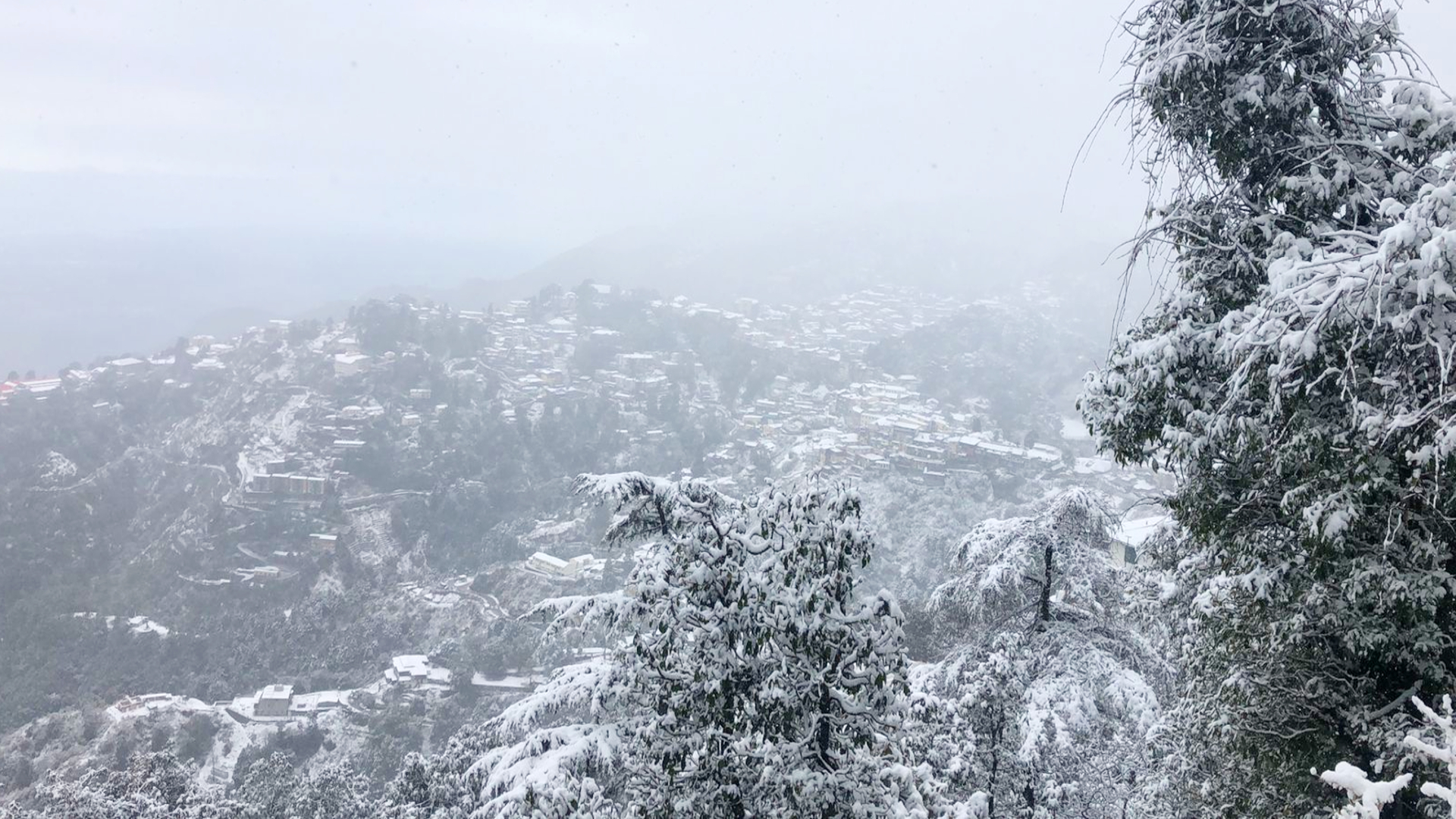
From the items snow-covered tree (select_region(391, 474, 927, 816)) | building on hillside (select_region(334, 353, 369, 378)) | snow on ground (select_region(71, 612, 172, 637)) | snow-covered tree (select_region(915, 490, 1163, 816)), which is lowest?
snow on ground (select_region(71, 612, 172, 637))

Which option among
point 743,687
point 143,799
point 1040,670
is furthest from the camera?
point 143,799

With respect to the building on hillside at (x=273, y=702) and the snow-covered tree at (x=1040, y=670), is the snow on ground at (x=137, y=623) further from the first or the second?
the snow-covered tree at (x=1040, y=670)

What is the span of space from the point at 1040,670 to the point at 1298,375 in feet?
17.0

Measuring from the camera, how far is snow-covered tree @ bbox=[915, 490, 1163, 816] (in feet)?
24.6

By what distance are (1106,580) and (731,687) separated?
5.88 m

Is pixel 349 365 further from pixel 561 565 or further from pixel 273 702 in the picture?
pixel 273 702

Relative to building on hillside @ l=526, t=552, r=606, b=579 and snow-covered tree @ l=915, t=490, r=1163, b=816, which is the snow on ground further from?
snow-covered tree @ l=915, t=490, r=1163, b=816

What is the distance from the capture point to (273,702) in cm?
3716

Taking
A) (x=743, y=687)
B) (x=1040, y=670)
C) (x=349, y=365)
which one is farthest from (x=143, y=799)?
(x=349, y=365)

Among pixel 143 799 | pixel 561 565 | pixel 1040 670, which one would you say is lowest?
pixel 561 565

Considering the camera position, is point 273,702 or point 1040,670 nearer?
point 1040,670

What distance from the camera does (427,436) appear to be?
70000 millimetres

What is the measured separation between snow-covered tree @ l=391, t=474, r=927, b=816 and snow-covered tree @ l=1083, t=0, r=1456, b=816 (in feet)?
6.26

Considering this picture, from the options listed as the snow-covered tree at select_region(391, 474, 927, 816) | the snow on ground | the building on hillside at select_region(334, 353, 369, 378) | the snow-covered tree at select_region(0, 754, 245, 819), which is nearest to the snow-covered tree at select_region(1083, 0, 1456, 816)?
the snow-covered tree at select_region(391, 474, 927, 816)
